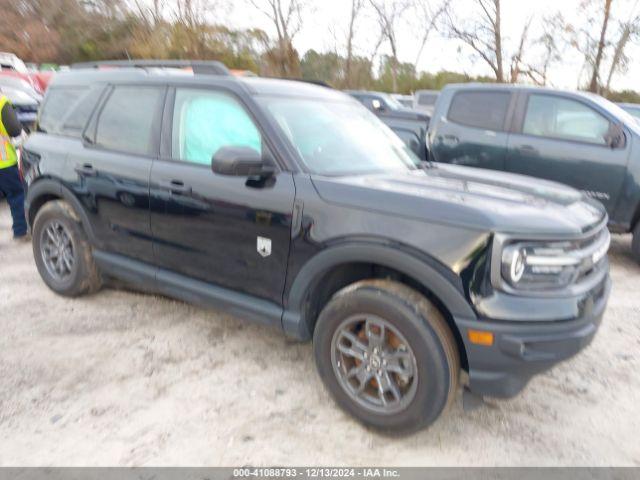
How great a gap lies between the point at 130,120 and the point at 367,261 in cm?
222

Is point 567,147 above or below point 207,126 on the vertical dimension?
below

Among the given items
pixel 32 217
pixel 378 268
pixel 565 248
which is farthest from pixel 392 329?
pixel 32 217

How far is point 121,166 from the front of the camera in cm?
358

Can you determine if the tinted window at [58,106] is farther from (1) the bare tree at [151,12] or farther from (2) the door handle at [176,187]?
(1) the bare tree at [151,12]

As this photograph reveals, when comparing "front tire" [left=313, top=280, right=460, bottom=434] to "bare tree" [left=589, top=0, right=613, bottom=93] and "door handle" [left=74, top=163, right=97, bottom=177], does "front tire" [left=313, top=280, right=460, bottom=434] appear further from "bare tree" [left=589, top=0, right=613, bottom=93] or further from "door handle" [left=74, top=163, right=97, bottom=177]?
"bare tree" [left=589, top=0, right=613, bottom=93]

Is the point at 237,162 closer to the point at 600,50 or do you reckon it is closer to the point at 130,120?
the point at 130,120

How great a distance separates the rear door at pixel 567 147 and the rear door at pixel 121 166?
164 inches

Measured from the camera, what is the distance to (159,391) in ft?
9.80

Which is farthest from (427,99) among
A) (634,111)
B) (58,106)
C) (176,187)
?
(176,187)

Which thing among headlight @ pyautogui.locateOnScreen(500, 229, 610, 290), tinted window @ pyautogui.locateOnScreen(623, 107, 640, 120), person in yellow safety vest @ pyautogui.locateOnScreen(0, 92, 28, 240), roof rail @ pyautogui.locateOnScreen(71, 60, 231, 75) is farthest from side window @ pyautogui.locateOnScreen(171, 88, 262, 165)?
tinted window @ pyautogui.locateOnScreen(623, 107, 640, 120)

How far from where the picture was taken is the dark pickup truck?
527cm

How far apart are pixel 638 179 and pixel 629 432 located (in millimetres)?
3362

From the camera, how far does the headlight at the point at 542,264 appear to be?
2268mm

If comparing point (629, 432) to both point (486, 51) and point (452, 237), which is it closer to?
point (452, 237)
